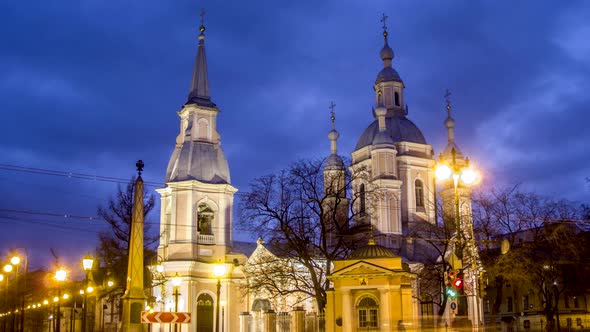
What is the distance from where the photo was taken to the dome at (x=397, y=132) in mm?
63078

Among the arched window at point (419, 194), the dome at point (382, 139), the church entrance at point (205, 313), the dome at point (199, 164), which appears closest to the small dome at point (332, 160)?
the dome at point (382, 139)

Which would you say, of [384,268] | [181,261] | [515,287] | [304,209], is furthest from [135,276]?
[515,287]

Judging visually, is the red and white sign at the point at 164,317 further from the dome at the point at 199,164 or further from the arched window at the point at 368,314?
the dome at the point at 199,164

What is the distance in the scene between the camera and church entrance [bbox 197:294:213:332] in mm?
50312

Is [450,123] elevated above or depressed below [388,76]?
below

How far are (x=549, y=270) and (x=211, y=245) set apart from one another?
2362 cm

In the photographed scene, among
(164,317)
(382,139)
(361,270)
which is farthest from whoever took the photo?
(382,139)

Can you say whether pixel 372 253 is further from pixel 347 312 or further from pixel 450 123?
pixel 450 123

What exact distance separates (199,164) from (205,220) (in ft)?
13.9

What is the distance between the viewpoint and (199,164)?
52.9 meters

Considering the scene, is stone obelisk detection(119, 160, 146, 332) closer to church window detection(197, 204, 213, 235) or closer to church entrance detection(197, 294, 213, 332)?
church entrance detection(197, 294, 213, 332)

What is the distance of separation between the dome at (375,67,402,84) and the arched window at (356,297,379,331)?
35516mm

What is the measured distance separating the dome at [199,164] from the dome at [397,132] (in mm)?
15129

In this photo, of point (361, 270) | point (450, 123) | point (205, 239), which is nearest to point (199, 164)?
point (205, 239)
